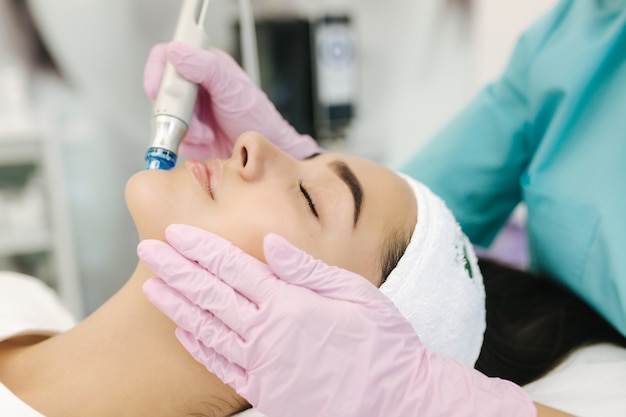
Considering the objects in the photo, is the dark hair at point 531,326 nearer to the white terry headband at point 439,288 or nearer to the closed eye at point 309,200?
the white terry headband at point 439,288

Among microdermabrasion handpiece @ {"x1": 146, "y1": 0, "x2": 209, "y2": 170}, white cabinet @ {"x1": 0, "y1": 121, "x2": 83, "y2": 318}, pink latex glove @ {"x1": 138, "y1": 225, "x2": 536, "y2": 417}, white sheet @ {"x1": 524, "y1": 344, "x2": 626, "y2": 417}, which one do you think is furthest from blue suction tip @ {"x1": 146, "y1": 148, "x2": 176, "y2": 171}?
white cabinet @ {"x1": 0, "y1": 121, "x2": 83, "y2": 318}

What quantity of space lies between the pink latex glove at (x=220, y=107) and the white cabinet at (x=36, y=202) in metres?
0.92

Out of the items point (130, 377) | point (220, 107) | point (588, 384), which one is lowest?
point (588, 384)

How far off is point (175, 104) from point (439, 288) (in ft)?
1.86

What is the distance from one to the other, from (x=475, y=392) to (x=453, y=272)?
23 cm

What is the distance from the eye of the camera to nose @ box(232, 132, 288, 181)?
883mm

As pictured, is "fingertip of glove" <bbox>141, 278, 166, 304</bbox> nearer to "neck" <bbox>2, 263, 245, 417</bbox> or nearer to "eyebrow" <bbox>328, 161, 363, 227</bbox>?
"neck" <bbox>2, 263, 245, 417</bbox>

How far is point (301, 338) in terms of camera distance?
703mm

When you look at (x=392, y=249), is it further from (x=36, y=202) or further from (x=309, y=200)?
(x=36, y=202)

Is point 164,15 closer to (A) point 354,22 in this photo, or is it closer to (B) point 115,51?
(B) point 115,51

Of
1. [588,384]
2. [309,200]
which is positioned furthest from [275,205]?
[588,384]

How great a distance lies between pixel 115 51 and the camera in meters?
2.16

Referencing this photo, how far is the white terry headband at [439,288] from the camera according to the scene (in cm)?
86

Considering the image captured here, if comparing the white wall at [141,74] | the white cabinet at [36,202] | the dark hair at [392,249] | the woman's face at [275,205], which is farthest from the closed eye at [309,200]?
the white wall at [141,74]
